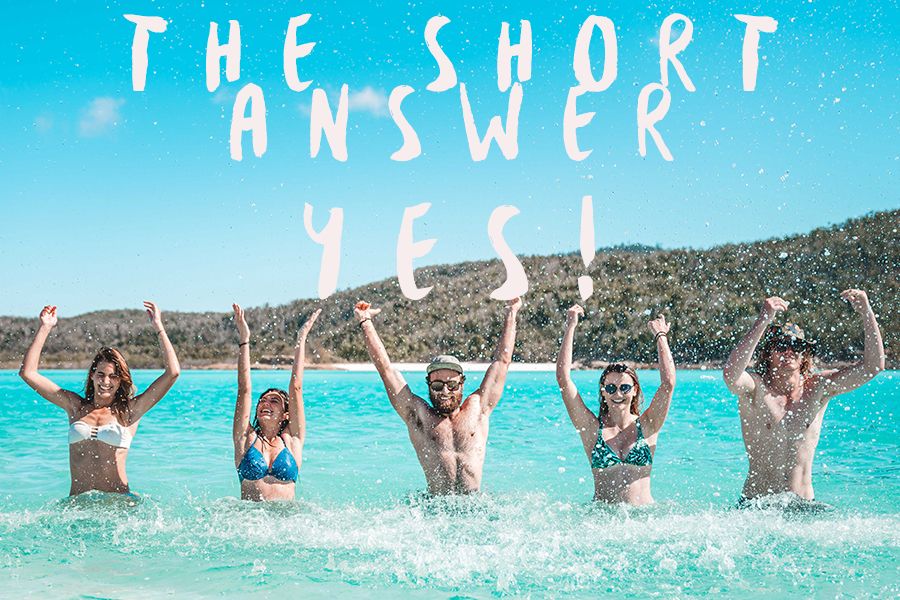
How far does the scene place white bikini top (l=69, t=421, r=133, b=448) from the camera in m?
5.93

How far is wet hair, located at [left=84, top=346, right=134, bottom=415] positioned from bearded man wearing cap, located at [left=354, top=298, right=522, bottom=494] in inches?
72.1

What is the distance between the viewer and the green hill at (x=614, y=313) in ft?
127

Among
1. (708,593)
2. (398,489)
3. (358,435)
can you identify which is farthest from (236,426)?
(358,435)

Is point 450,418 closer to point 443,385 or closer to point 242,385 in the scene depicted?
point 443,385

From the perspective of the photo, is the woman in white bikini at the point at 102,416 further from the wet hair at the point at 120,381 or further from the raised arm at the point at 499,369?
the raised arm at the point at 499,369

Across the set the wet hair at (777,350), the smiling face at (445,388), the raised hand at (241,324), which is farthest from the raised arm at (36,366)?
the wet hair at (777,350)

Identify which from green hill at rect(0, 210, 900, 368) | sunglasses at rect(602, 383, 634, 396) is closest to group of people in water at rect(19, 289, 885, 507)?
sunglasses at rect(602, 383, 634, 396)

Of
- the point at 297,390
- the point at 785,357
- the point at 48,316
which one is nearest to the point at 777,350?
the point at 785,357

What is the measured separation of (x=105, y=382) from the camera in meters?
5.95

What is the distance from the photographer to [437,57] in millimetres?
8406

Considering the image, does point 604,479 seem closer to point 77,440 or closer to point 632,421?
point 632,421

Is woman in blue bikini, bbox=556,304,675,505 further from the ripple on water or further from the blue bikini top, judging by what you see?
the blue bikini top

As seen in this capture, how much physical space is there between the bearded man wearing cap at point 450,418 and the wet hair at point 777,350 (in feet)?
5.61

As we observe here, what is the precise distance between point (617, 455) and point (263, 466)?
7.96 ft
